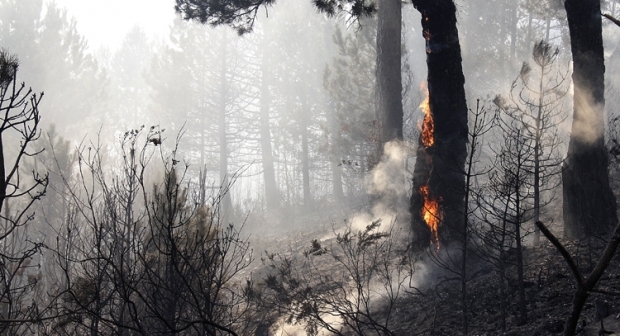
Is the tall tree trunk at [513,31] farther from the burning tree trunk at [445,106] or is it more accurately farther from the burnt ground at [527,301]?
the burnt ground at [527,301]

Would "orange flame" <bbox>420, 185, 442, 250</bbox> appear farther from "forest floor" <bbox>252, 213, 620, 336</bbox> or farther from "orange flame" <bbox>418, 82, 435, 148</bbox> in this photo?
"orange flame" <bbox>418, 82, 435, 148</bbox>

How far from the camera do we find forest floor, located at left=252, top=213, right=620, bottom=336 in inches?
209

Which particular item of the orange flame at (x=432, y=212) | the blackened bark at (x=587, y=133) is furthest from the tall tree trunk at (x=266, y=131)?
the blackened bark at (x=587, y=133)

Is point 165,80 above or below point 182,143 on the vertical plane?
above

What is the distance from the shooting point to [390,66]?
529 inches

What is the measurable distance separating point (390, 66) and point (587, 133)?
20.5 ft

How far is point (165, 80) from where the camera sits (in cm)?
3344

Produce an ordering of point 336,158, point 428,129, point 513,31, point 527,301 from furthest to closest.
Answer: point 513,31 < point 336,158 < point 428,129 < point 527,301

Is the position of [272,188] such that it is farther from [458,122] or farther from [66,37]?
[458,122]

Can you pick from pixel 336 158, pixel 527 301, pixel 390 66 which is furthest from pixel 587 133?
pixel 336 158

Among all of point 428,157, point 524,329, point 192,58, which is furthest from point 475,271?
point 192,58

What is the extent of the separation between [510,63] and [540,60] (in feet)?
68.2

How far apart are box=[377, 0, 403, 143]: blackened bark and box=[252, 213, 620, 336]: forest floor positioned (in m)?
5.73

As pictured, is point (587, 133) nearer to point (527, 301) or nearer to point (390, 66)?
point (527, 301)
